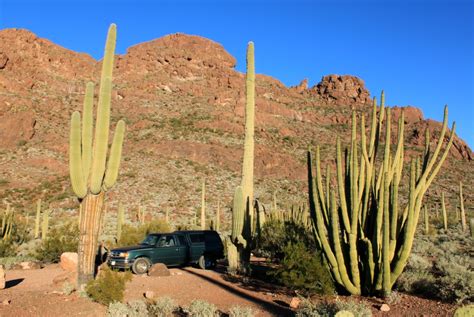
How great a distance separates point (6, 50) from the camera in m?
77.1

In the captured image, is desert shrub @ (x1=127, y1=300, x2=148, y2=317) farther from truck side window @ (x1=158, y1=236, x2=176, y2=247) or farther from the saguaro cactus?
truck side window @ (x1=158, y1=236, x2=176, y2=247)

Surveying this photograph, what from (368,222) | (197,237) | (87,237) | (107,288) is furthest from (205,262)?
(368,222)

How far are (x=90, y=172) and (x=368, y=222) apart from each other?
651 cm

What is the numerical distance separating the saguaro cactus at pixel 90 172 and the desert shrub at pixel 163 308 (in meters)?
2.50

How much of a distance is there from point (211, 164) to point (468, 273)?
45.0 metres

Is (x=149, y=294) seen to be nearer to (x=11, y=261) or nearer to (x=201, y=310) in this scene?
(x=201, y=310)

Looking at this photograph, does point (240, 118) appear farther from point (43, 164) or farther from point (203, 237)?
point (203, 237)

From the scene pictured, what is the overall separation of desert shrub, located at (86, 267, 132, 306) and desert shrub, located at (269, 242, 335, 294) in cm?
357

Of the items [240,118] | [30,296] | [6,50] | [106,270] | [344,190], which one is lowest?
[30,296]

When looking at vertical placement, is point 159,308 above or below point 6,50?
below

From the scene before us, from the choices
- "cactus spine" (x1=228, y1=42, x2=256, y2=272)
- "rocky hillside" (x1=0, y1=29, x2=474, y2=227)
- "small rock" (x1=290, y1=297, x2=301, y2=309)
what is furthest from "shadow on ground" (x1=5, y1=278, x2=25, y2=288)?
"rocky hillside" (x1=0, y1=29, x2=474, y2=227)

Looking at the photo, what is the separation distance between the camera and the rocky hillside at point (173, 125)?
145 feet

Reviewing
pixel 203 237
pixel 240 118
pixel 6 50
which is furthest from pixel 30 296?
pixel 6 50

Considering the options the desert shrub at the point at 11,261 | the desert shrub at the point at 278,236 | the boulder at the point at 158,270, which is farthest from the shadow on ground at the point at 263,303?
the desert shrub at the point at 11,261
